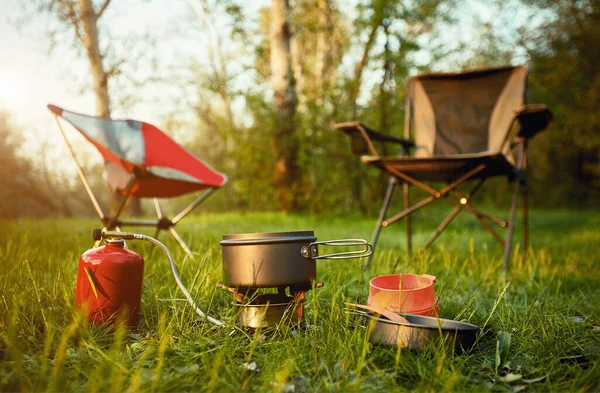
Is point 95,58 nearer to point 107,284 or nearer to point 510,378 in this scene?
point 107,284

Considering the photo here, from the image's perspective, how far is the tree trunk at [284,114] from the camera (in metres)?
5.58

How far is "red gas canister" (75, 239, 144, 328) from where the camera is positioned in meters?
1.27

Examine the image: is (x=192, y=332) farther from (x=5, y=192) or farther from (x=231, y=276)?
(x=5, y=192)

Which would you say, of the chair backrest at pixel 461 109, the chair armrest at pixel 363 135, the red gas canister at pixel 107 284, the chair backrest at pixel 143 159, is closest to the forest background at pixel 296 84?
the chair backrest at pixel 461 109

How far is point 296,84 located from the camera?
18.8 ft

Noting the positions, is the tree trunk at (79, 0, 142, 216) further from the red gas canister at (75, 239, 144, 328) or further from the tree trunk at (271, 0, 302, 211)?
the red gas canister at (75, 239, 144, 328)

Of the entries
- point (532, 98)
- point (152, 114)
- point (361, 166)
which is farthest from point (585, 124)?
point (152, 114)

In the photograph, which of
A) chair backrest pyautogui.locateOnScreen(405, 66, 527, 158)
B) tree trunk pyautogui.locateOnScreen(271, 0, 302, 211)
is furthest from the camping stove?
tree trunk pyautogui.locateOnScreen(271, 0, 302, 211)

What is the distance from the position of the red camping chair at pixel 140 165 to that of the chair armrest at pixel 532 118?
1.55 m

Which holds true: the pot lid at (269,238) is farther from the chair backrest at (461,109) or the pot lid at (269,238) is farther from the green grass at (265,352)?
the chair backrest at (461,109)

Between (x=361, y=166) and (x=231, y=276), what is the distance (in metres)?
4.37

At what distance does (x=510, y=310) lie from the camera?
58.5 inches

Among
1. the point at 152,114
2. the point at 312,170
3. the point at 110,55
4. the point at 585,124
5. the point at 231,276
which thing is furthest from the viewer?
the point at 152,114

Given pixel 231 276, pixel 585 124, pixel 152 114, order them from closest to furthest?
pixel 231 276 → pixel 585 124 → pixel 152 114
